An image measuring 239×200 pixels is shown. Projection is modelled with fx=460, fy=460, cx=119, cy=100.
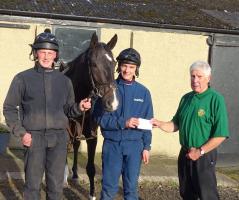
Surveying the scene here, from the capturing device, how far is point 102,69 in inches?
199

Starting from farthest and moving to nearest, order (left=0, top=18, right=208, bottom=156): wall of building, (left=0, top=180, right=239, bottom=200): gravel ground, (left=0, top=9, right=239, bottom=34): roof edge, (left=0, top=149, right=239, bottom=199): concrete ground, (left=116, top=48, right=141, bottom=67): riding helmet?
1. (left=0, top=18, right=208, bottom=156): wall of building
2. (left=0, top=9, right=239, bottom=34): roof edge
3. (left=0, top=149, right=239, bottom=199): concrete ground
4. (left=0, top=180, right=239, bottom=200): gravel ground
5. (left=116, top=48, right=141, bottom=67): riding helmet

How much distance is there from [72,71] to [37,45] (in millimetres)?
1965

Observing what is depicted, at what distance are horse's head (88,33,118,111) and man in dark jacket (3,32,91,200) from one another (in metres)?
0.40

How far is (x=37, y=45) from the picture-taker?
4.34 m

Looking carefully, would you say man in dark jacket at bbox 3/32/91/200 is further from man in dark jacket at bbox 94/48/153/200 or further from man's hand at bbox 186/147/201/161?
man's hand at bbox 186/147/201/161

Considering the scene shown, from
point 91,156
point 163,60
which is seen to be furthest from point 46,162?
point 163,60

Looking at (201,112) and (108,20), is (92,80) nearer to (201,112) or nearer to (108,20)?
(201,112)

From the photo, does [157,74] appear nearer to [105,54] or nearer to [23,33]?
[23,33]

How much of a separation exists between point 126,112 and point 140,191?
2.84 metres

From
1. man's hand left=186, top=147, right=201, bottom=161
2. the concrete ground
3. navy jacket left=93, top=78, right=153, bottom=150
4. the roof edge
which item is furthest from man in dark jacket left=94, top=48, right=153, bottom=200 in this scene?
the roof edge

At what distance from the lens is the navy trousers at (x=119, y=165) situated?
15.2 feet

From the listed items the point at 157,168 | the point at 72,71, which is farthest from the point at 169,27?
the point at 72,71

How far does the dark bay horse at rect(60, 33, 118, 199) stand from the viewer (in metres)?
4.82

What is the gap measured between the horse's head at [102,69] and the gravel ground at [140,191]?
2206 mm
